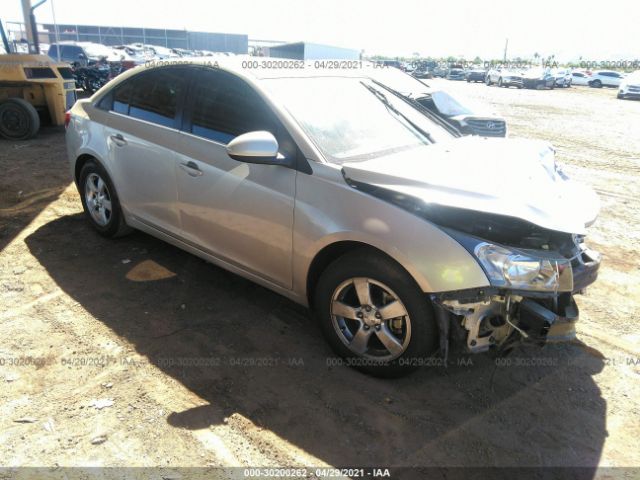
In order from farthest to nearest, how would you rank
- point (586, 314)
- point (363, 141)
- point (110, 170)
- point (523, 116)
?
1. point (523, 116)
2. point (110, 170)
3. point (586, 314)
4. point (363, 141)

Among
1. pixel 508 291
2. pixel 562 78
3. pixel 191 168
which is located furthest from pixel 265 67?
pixel 562 78

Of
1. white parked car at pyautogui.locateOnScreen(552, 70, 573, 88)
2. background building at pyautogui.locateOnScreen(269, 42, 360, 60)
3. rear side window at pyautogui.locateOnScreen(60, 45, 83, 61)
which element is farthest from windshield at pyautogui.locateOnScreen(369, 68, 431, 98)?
white parked car at pyautogui.locateOnScreen(552, 70, 573, 88)

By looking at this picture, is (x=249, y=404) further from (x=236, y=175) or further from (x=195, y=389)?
(x=236, y=175)

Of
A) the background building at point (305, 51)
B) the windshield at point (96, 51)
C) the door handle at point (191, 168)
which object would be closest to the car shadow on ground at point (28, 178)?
the door handle at point (191, 168)

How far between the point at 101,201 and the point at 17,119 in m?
6.01

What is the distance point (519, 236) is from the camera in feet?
8.41

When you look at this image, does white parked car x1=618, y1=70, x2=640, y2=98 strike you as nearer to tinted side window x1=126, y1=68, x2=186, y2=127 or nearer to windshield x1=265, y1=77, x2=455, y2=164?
windshield x1=265, y1=77, x2=455, y2=164

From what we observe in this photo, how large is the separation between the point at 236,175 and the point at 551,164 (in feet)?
7.14

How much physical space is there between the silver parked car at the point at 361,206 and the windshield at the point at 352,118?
1cm

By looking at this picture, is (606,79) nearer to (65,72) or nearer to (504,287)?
(65,72)

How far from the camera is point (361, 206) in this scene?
2.74m

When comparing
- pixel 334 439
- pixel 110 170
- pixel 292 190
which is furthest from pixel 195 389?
pixel 110 170

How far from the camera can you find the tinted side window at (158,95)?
12.4 ft

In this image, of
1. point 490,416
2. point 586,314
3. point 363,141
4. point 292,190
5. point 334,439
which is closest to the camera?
point 334,439
